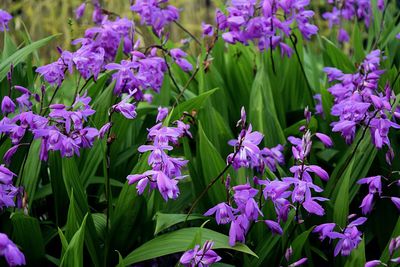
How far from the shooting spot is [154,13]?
9.32 ft

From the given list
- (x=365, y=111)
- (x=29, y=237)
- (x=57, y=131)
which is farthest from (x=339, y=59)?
(x=29, y=237)

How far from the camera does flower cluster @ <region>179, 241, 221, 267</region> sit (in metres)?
1.71

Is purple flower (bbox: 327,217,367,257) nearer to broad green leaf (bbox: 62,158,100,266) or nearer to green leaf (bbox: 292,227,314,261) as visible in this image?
green leaf (bbox: 292,227,314,261)

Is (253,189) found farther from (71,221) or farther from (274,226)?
(71,221)

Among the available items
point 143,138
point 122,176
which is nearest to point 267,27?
point 143,138

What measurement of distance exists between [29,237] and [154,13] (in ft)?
4.14

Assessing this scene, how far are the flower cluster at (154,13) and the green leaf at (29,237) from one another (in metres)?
1.17

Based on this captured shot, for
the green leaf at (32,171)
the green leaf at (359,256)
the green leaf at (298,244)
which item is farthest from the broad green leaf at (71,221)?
the green leaf at (359,256)

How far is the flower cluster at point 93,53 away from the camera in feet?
7.16

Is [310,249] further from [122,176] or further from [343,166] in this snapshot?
[122,176]

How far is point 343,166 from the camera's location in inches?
92.0

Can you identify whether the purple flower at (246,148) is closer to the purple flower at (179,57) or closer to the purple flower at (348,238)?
the purple flower at (348,238)

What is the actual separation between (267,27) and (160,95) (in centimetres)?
62

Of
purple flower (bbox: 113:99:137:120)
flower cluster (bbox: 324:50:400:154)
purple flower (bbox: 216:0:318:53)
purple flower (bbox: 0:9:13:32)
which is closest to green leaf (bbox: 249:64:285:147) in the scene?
purple flower (bbox: 216:0:318:53)
